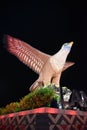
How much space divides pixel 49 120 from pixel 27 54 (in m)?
9.21

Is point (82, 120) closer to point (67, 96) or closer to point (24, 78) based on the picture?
point (67, 96)

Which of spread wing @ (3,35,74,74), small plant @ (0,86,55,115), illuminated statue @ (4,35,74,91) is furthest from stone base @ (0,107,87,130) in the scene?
spread wing @ (3,35,74,74)

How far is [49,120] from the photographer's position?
7074mm

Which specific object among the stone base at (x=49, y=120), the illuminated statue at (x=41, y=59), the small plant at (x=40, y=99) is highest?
the illuminated statue at (x=41, y=59)

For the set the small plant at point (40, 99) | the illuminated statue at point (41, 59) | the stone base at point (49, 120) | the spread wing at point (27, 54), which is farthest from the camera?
the spread wing at point (27, 54)

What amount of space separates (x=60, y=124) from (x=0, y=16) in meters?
9.17

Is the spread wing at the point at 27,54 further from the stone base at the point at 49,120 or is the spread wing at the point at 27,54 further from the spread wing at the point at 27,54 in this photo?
the stone base at the point at 49,120

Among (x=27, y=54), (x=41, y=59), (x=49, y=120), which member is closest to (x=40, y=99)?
(x=49, y=120)

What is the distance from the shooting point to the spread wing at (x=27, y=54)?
15.7 metres

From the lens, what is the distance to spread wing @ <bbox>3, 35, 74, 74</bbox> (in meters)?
15.7

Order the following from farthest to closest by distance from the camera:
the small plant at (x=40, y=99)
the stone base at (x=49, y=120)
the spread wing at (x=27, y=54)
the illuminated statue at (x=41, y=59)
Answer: the spread wing at (x=27, y=54), the illuminated statue at (x=41, y=59), the small plant at (x=40, y=99), the stone base at (x=49, y=120)

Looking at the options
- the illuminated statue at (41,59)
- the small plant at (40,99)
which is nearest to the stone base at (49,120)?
the small plant at (40,99)

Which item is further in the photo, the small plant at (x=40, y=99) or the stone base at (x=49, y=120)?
the small plant at (x=40, y=99)

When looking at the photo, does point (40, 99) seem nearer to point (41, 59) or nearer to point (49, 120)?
point (49, 120)
